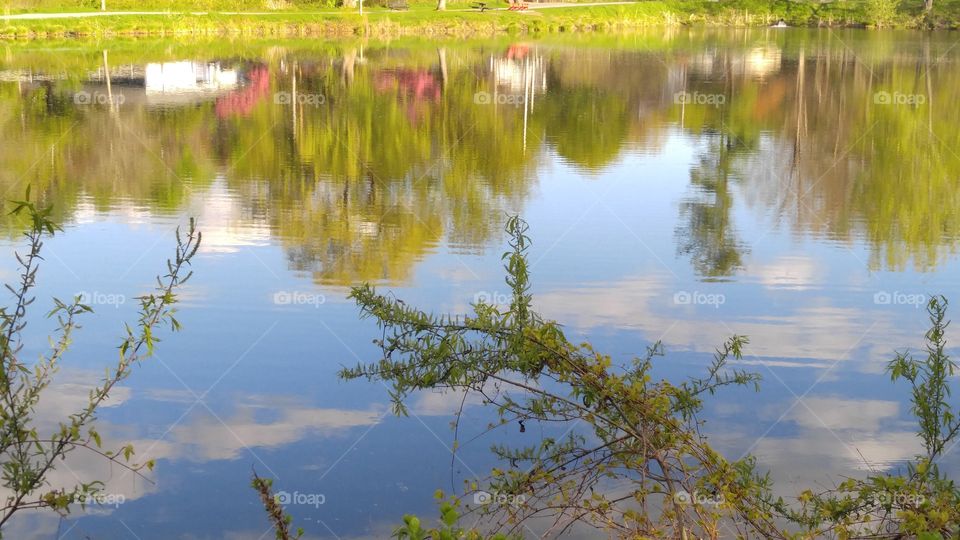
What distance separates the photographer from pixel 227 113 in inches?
877

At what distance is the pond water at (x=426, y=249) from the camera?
6418mm

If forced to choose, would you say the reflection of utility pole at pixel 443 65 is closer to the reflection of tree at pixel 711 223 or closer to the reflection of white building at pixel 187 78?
the reflection of white building at pixel 187 78

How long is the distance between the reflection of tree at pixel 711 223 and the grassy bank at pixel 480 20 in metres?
27.2

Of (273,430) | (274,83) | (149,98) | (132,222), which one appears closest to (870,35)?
(274,83)

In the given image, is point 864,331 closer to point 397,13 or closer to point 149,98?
point 149,98

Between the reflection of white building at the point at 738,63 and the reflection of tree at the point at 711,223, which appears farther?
the reflection of white building at the point at 738,63

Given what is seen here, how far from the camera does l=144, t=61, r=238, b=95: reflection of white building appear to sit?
2594cm

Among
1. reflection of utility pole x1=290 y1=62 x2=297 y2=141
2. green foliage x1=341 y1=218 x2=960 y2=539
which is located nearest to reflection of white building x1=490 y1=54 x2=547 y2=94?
reflection of utility pole x1=290 y1=62 x2=297 y2=141

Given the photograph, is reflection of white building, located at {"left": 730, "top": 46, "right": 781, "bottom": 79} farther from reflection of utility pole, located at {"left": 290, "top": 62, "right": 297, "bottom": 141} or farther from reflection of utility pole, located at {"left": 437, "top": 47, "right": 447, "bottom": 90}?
reflection of utility pole, located at {"left": 290, "top": 62, "right": 297, "bottom": 141}

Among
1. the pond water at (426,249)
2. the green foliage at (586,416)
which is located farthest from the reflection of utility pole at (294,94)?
the green foliage at (586,416)

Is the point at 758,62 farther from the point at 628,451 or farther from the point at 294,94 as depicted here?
the point at 628,451

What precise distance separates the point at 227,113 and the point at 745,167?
Answer: 10252 mm

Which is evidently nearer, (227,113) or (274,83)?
(227,113)

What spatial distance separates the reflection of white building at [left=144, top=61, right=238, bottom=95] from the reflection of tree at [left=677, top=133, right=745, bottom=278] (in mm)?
12839
